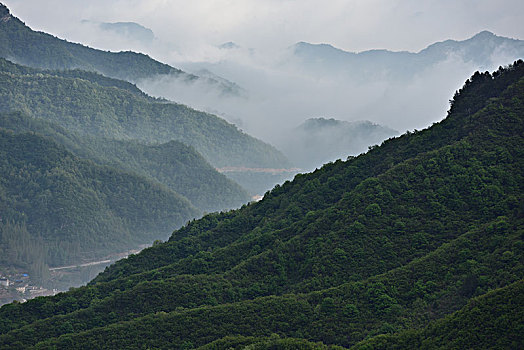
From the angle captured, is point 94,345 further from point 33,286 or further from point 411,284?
point 33,286

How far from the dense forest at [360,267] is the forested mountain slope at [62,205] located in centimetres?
8184

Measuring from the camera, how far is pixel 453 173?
55531 mm

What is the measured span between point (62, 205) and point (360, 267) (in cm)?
11289

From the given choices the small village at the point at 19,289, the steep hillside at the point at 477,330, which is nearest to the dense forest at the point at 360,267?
the steep hillside at the point at 477,330

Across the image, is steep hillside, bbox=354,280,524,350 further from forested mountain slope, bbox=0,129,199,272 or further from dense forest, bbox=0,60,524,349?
forested mountain slope, bbox=0,129,199,272

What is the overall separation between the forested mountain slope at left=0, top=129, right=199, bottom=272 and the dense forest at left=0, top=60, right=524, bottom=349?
81.8 metres

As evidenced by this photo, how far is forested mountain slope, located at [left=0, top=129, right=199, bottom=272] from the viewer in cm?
14450

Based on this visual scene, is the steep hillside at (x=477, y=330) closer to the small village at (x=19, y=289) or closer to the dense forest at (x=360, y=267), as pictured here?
the dense forest at (x=360, y=267)

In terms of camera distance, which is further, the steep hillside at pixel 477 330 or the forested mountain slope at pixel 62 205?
the forested mountain slope at pixel 62 205

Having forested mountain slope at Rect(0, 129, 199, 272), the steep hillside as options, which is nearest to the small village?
forested mountain slope at Rect(0, 129, 199, 272)

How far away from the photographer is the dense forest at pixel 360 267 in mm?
42000

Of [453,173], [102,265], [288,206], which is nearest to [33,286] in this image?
[102,265]

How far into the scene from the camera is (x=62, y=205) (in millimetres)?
150250

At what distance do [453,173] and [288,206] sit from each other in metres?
17.2
